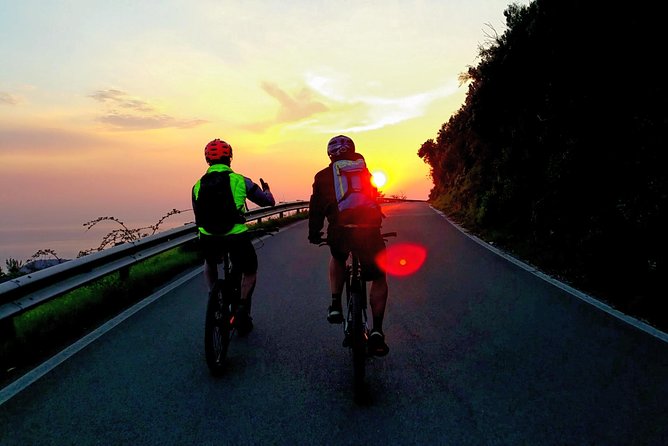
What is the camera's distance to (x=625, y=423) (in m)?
3.50

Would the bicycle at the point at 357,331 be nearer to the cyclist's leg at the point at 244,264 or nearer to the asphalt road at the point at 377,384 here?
the asphalt road at the point at 377,384

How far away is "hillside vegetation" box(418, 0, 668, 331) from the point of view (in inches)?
303

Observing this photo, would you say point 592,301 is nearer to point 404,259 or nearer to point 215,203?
point 404,259

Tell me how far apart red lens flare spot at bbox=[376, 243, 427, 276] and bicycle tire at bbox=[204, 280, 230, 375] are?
3870 millimetres

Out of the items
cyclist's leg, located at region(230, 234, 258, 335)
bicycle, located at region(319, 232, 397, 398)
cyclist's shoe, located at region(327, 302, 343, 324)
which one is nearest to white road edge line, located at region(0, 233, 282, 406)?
cyclist's leg, located at region(230, 234, 258, 335)

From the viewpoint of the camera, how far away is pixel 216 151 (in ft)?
16.3

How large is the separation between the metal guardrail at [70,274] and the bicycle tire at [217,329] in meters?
2.29

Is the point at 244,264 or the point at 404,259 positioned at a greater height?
the point at 244,264

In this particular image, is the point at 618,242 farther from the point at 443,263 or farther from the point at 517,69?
the point at 517,69

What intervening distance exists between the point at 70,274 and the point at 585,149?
33.2 feet

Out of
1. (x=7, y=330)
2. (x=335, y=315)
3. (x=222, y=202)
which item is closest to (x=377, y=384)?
(x=335, y=315)

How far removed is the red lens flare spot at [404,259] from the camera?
9.34m

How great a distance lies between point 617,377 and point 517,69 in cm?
1387

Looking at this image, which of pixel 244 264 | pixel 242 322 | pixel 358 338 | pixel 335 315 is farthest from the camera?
pixel 242 322
